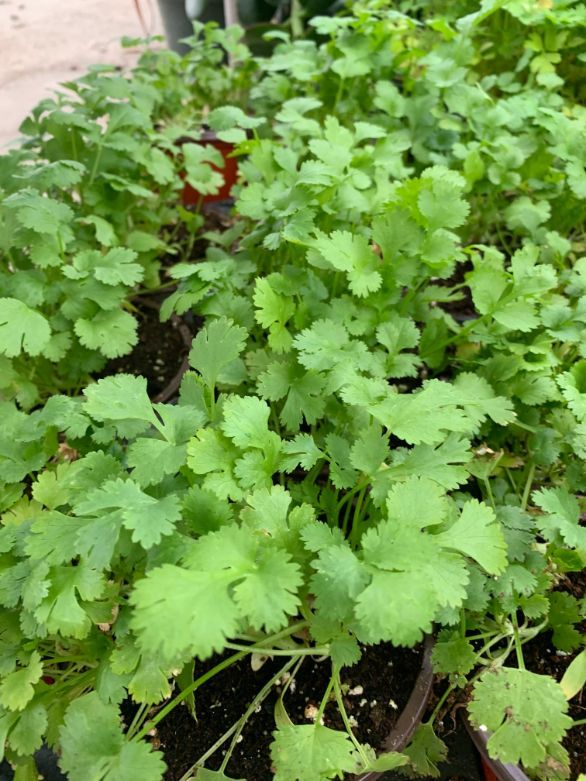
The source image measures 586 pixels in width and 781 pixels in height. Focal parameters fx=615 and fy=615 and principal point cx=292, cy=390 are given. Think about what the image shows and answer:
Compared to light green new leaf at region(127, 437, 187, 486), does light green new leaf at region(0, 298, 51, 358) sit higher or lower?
higher

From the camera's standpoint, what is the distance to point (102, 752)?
678mm

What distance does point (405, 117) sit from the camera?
5.19 feet

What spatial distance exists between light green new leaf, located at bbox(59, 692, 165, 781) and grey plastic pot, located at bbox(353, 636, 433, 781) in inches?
11.8

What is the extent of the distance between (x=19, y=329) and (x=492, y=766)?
0.94 metres

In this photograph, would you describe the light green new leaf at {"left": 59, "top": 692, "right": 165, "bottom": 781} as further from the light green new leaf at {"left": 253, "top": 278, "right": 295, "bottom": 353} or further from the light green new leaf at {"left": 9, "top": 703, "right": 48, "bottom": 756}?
the light green new leaf at {"left": 253, "top": 278, "right": 295, "bottom": 353}

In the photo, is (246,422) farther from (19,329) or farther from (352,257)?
(19,329)

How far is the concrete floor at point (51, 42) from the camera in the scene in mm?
2953

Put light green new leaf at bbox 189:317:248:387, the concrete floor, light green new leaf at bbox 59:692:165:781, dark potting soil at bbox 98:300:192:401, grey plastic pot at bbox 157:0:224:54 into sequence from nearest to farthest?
light green new leaf at bbox 59:692:165:781 → light green new leaf at bbox 189:317:248:387 → dark potting soil at bbox 98:300:192:401 → grey plastic pot at bbox 157:0:224:54 → the concrete floor

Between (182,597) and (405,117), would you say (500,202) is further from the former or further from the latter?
(182,597)

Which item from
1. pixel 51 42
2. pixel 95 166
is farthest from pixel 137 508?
pixel 51 42

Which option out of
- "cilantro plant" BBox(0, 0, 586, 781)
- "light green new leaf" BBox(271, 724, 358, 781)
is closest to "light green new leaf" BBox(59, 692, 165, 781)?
"cilantro plant" BBox(0, 0, 586, 781)

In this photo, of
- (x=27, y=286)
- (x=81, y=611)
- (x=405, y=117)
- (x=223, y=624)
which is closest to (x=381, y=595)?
(x=223, y=624)

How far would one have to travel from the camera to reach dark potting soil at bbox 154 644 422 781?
0.85 m

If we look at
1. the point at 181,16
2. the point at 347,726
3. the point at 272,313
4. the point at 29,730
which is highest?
the point at 181,16
